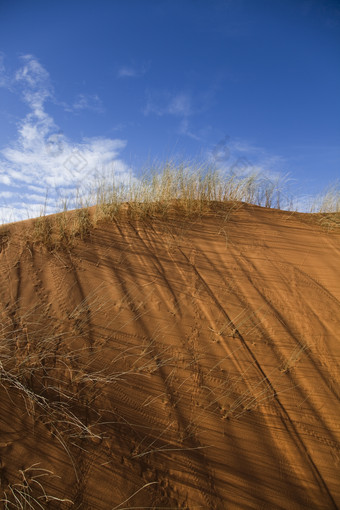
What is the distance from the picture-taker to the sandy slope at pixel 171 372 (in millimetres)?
1786

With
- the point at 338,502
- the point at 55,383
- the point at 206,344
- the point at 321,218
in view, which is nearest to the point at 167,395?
the point at 206,344

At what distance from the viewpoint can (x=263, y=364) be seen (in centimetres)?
268

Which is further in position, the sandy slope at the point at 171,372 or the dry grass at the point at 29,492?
the sandy slope at the point at 171,372

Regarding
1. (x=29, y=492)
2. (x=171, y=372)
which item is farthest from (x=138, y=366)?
(x=29, y=492)

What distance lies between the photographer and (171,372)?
2475 mm

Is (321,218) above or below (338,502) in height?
above

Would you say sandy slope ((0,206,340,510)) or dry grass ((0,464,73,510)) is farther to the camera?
sandy slope ((0,206,340,510))

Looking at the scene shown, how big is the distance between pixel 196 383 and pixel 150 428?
1.85 ft

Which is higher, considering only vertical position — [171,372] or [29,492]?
[171,372]

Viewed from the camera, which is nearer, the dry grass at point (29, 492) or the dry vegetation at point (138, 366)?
the dry grass at point (29, 492)

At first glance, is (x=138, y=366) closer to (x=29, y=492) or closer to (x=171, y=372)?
(x=171, y=372)

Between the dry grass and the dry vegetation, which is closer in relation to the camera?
the dry grass

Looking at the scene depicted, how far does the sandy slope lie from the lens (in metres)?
1.79

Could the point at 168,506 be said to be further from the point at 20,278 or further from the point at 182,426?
the point at 20,278
